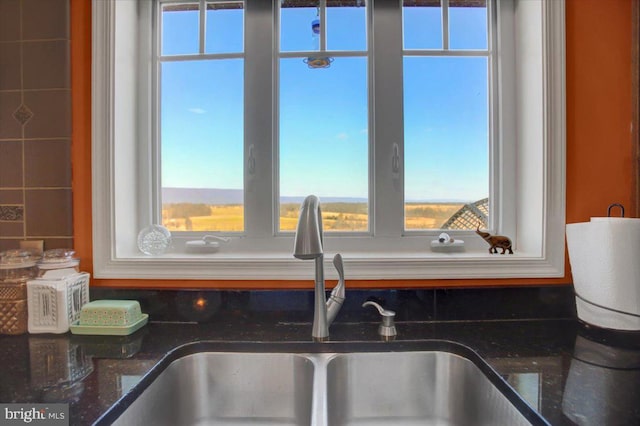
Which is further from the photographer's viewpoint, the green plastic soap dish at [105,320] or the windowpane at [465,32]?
the windowpane at [465,32]

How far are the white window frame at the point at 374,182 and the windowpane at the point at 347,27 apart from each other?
0.07 m

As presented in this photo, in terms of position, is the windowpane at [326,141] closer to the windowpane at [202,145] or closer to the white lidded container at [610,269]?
the windowpane at [202,145]

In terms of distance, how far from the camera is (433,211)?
133 centimetres

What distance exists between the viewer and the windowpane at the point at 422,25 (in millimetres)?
1318

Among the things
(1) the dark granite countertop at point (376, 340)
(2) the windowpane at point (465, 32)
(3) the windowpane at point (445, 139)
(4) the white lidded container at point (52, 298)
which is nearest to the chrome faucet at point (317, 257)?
(1) the dark granite countertop at point (376, 340)

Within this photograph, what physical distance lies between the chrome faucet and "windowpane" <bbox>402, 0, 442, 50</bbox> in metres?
0.85

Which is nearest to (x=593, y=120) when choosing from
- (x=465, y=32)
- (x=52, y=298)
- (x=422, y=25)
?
(x=465, y=32)

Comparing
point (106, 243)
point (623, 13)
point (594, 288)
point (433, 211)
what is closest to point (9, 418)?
point (106, 243)

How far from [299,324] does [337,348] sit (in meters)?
0.19

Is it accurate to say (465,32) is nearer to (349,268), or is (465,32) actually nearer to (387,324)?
(349,268)

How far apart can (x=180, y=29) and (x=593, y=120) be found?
62.3 inches

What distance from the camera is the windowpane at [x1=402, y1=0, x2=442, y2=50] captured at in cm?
132

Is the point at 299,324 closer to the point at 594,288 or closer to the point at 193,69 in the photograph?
the point at 594,288

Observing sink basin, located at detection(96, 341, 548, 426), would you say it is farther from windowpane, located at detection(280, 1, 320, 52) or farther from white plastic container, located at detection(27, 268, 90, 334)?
windowpane, located at detection(280, 1, 320, 52)
